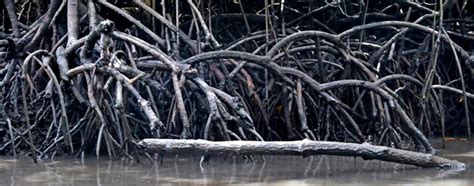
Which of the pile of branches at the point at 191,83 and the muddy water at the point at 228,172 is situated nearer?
the muddy water at the point at 228,172

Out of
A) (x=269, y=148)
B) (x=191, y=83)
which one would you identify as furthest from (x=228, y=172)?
(x=191, y=83)

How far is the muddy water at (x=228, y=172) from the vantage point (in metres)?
4.57

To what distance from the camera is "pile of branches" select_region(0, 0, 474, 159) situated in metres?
5.23

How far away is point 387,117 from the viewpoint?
562cm

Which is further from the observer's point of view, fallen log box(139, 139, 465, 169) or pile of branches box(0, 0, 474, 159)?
pile of branches box(0, 0, 474, 159)

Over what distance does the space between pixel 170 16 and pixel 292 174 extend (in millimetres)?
1998

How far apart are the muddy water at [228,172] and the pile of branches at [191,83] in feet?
0.46

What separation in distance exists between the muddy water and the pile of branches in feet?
0.46

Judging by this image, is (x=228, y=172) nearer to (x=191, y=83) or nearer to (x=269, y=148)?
(x=269, y=148)

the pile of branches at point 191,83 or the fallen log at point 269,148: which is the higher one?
the pile of branches at point 191,83

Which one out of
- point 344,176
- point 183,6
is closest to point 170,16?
point 183,6

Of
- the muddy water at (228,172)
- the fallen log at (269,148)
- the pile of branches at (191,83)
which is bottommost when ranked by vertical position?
the muddy water at (228,172)

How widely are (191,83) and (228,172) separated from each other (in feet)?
2.25

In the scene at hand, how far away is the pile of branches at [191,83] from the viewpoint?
206 inches
